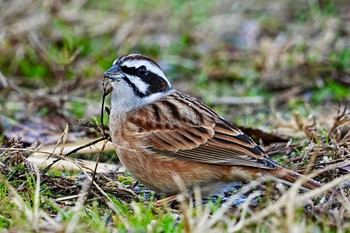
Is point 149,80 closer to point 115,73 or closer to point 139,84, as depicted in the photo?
point 139,84

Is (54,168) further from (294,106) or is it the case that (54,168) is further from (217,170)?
(294,106)

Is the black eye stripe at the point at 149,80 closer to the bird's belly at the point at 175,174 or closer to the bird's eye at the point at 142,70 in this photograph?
the bird's eye at the point at 142,70

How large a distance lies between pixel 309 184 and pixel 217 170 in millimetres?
587

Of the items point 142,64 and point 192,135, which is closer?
point 192,135

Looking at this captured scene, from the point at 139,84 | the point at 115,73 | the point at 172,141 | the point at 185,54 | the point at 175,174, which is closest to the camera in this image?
the point at 175,174

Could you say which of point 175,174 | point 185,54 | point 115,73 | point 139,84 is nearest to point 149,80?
point 139,84

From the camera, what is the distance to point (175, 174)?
5.11 m

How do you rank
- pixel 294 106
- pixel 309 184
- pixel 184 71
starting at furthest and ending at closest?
pixel 184 71 < pixel 294 106 < pixel 309 184

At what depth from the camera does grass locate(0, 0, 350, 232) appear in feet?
14.5

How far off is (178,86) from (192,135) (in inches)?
150

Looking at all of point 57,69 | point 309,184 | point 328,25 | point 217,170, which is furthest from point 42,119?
point 328,25

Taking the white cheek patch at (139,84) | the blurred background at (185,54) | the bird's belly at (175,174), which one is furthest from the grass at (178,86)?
the white cheek patch at (139,84)

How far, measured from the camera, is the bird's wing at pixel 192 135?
198 inches

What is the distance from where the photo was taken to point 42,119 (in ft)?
24.8
